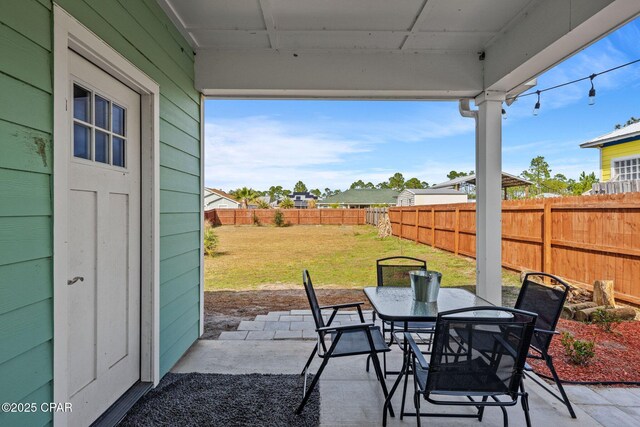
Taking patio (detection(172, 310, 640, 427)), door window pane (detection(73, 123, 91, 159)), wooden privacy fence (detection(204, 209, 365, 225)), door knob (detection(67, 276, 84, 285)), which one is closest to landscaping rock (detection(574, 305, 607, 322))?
patio (detection(172, 310, 640, 427))

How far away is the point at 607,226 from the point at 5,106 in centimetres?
559

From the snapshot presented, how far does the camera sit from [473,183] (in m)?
17.0

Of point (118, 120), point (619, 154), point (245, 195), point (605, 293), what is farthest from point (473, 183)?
point (118, 120)

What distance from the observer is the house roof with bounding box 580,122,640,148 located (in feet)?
25.0

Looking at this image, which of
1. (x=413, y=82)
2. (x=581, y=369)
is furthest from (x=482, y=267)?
(x=413, y=82)

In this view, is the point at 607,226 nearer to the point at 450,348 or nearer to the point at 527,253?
the point at 527,253

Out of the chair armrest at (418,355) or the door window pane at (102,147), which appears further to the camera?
the door window pane at (102,147)

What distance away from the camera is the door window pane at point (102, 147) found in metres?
1.96

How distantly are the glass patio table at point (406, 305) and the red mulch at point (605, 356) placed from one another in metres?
0.96

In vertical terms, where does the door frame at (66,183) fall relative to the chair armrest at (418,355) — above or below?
above

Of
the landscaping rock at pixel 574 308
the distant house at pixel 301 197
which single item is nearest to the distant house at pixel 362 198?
the distant house at pixel 301 197

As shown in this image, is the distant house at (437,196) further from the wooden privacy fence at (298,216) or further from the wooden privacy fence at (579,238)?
the wooden privacy fence at (579,238)

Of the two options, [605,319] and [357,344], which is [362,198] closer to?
[605,319]

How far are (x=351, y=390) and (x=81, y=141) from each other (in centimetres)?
223
